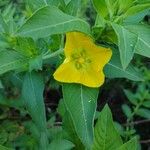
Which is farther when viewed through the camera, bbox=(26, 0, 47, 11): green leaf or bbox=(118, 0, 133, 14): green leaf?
bbox=(26, 0, 47, 11): green leaf

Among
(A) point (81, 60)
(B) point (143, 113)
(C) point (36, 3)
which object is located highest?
(C) point (36, 3)

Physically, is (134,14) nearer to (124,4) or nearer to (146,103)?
(124,4)

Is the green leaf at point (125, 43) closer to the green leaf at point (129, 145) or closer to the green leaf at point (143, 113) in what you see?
the green leaf at point (129, 145)

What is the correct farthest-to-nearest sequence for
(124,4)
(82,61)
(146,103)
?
(146,103) → (82,61) → (124,4)

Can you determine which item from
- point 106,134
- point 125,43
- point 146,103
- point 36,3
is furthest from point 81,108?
point 146,103

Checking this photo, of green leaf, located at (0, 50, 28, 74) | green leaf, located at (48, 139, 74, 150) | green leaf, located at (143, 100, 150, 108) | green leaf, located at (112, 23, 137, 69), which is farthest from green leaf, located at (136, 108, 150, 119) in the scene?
green leaf, located at (112, 23, 137, 69)

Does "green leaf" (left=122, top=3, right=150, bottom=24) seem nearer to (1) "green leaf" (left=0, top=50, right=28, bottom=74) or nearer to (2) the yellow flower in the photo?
(2) the yellow flower
